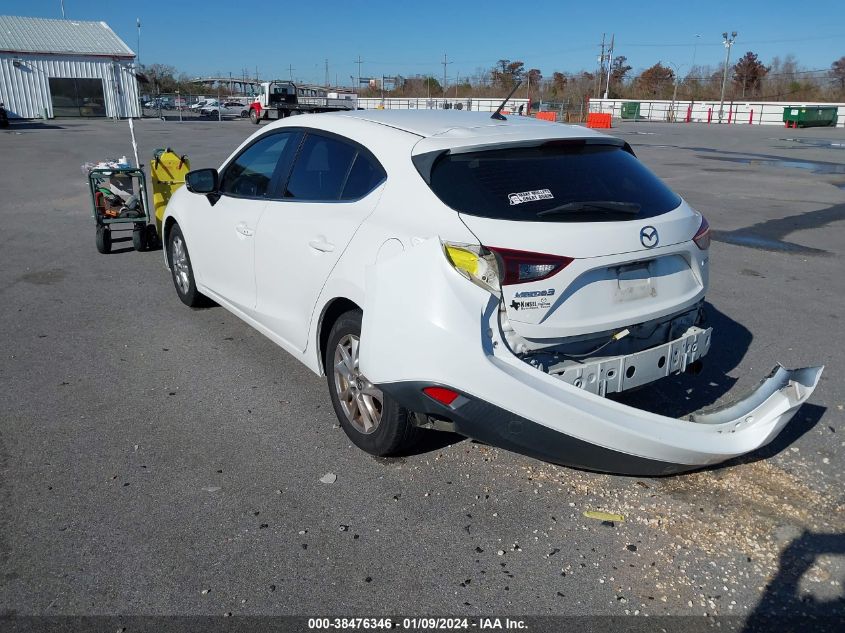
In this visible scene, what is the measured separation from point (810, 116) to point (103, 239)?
52218mm

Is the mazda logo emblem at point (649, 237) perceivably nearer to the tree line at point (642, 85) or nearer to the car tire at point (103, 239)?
the car tire at point (103, 239)

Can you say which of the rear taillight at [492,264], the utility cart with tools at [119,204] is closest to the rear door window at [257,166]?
the rear taillight at [492,264]

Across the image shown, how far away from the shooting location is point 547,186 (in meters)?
3.35

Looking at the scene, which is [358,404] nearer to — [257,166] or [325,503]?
[325,503]

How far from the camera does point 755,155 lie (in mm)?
24719

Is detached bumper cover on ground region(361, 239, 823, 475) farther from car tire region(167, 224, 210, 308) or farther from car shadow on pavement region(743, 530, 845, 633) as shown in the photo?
car tire region(167, 224, 210, 308)

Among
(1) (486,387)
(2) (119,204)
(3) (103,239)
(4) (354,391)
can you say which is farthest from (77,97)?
(1) (486,387)

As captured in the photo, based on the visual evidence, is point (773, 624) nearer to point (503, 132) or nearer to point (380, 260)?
point (380, 260)

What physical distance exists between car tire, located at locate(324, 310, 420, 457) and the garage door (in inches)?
1852

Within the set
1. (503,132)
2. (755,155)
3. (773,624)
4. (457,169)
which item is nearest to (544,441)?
(773,624)

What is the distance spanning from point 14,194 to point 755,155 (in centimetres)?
2317

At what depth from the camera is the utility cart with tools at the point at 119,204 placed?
8.24 meters

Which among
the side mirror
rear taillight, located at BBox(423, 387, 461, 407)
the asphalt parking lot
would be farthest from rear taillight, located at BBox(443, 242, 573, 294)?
the side mirror

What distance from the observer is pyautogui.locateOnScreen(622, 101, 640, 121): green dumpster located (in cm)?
5950
